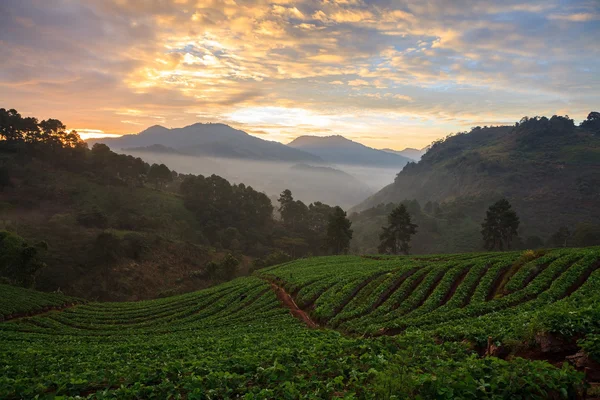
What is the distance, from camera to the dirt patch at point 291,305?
27.6 metres

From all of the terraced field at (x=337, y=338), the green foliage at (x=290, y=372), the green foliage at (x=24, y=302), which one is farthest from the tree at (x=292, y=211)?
the green foliage at (x=290, y=372)

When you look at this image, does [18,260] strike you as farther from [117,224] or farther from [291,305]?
[291,305]

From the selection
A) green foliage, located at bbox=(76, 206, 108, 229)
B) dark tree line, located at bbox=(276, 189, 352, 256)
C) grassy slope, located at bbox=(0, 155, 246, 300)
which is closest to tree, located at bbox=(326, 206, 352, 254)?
dark tree line, located at bbox=(276, 189, 352, 256)

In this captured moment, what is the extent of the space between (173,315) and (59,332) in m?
10.3

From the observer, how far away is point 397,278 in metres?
31.9

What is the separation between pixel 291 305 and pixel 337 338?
15.5 m

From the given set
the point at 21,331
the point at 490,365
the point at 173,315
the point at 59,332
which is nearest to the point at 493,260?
the point at 490,365

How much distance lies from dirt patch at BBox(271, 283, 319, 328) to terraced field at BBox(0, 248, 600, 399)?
0.20 metres

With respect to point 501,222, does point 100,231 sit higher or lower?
lower

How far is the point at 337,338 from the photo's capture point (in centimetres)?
1809

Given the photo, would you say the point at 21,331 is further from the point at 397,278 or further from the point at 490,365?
the point at 490,365

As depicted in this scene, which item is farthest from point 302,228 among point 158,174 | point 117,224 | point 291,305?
point 291,305

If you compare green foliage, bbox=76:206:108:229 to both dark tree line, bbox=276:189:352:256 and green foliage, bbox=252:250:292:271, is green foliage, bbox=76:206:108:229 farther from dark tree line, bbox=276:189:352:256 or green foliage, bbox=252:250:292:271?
dark tree line, bbox=276:189:352:256

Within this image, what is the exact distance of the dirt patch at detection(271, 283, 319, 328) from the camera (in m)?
27.6
